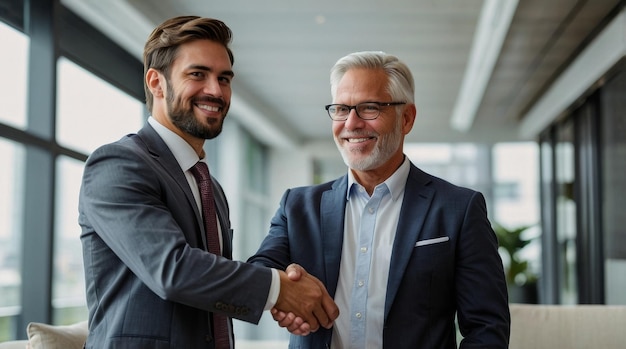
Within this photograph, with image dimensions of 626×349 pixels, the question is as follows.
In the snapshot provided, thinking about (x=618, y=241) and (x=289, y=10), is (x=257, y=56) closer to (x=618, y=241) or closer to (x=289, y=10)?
(x=289, y=10)

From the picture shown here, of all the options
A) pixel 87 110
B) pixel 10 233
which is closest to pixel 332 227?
pixel 10 233

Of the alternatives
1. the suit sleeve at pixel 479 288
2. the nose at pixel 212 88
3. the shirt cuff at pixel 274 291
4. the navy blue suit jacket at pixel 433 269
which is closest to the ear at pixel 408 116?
the navy blue suit jacket at pixel 433 269

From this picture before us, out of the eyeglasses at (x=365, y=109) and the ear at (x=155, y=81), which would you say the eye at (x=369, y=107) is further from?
the ear at (x=155, y=81)

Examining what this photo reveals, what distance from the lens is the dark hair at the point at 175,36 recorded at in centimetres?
229

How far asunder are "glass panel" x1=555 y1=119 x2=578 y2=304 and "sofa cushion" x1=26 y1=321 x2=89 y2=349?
21.2 ft

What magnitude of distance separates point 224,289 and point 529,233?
10.7m

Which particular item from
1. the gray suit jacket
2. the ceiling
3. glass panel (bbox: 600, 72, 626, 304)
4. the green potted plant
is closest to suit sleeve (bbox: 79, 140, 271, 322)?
the gray suit jacket

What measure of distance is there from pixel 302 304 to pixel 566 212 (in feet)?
24.0

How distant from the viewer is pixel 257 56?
8125mm

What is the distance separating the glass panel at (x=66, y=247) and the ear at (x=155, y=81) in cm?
364

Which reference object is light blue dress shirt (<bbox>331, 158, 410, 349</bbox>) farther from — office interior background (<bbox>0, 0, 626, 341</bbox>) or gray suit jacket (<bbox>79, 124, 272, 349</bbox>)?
office interior background (<bbox>0, 0, 626, 341</bbox>)

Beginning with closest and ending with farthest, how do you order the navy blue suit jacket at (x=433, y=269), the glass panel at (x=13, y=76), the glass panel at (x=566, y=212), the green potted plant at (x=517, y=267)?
the navy blue suit jacket at (x=433, y=269), the glass panel at (x=13, y=76), the glass panel at (x=566, y=212), the green potted plant at (x=517, y=267)

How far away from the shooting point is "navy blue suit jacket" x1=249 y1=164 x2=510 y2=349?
7.20ft

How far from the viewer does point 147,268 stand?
194 centimetres
